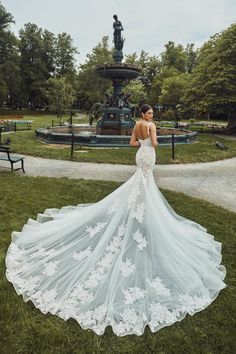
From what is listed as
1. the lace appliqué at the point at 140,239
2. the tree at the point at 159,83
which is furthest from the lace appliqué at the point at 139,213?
the tree at the point at 159,83

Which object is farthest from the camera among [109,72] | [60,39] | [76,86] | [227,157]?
[60,39]

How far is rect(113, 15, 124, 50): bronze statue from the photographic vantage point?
837 inches

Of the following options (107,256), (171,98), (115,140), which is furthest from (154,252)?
(171,98)

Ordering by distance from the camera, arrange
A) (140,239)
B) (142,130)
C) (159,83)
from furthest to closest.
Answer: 1. (159,83)
2. (142,130)
3. (140,239)

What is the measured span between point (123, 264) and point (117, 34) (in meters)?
20.2

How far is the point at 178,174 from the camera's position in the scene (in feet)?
41.8

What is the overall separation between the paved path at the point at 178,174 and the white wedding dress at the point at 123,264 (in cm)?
416

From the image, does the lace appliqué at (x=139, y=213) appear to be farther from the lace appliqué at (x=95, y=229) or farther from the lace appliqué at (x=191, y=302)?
the lace appliqué at (x=191, y=302)

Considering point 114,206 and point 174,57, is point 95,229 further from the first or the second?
point 174,57

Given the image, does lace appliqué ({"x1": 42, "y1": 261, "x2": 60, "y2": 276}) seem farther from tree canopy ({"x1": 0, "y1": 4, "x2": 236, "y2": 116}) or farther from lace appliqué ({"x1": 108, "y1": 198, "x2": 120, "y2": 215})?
tree canopy ({"x1": 0, "y1": 4, "x2": 236, "y2": 116})

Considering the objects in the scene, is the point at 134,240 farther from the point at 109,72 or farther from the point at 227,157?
the point at 109,72

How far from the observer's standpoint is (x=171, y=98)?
53906 millimetres

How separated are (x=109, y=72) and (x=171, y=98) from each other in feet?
113

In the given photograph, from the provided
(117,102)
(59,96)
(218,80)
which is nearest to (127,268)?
(117,102)
